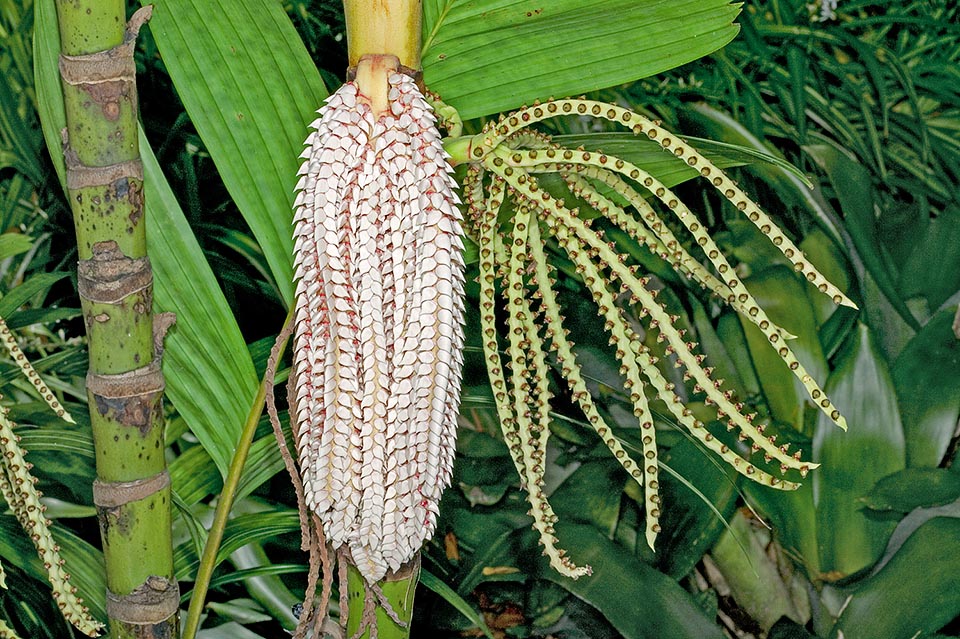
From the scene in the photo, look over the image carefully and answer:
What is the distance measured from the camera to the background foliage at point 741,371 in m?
0.71

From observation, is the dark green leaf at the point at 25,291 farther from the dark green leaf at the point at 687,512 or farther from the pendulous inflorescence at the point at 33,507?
the dark green leaf at the point at 687,512

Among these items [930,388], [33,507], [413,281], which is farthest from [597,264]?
[930,388]

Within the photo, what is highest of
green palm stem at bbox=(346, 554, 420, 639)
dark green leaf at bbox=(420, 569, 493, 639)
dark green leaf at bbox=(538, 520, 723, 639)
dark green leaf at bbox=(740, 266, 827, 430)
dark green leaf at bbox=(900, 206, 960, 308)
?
dark green leaf at bbox=(900, 206, 960, 308)

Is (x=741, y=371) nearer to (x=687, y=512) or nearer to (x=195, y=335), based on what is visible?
(x=687, y=512)

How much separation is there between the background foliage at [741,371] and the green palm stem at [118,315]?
171mm

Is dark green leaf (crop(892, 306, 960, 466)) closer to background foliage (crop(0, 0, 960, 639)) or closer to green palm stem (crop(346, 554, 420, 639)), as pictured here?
background foliage (crop(0, 0, 960, 639))

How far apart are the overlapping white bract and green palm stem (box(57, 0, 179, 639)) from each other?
10cm

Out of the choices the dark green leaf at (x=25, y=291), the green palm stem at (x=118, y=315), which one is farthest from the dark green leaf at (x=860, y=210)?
the dark green leaf at (x=25, y=291)

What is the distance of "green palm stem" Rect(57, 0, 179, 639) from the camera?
41cm

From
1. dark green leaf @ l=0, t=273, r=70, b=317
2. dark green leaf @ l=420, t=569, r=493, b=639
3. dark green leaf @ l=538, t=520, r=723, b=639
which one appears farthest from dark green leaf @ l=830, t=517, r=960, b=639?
dark green leaf @ l=0, t=273, r=70, b=317

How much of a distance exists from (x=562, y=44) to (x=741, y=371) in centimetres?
36

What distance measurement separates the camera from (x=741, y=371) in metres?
0.73

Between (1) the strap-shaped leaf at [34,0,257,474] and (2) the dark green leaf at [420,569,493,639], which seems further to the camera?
(2) the dark green leaf at [420,569,493,639]

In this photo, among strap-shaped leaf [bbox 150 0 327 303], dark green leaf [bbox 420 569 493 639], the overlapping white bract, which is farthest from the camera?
dark green leaf [bbox 420 569 493 639]
